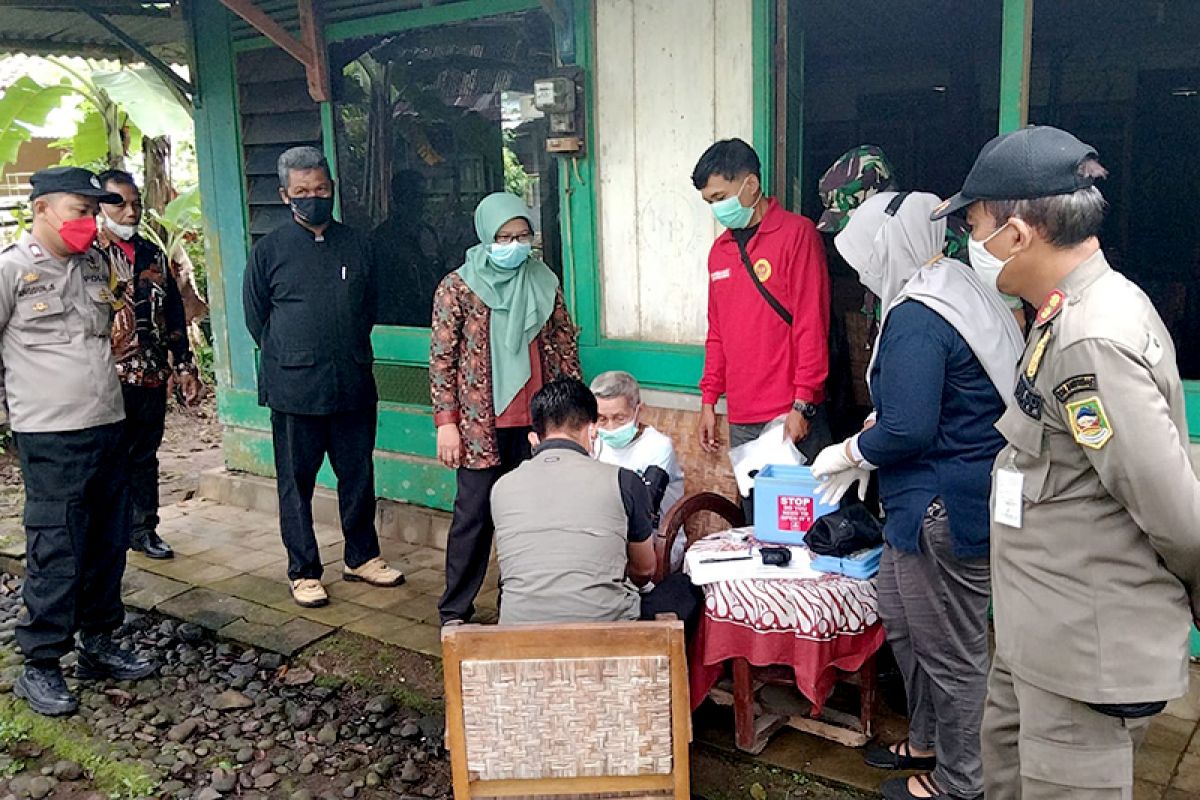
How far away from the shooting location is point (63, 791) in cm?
332

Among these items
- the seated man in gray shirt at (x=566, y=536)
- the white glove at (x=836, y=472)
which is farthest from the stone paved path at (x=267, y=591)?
the white glove at (x=836, y=472)

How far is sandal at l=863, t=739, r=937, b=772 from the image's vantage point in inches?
122

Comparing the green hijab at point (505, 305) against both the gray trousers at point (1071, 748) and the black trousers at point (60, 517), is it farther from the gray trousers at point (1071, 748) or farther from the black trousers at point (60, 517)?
the gray trousers at point (1071, 748)

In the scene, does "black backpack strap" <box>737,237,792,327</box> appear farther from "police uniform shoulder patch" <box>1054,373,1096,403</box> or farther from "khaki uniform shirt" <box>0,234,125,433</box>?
"khaki uniform shirt" <box>0,234,125,433</box>

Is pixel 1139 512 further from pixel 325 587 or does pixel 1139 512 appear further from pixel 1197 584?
pixel 325 587

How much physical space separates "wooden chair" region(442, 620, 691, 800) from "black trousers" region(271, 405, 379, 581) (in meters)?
2.29

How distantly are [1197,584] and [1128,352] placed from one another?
1.46 feet

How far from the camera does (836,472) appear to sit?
298 centimetres

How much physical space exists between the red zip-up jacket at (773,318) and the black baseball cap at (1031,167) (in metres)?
1.63

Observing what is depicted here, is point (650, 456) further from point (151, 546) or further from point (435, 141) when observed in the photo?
point (151, 546)

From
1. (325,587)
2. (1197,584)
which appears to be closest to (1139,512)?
(1197,584)

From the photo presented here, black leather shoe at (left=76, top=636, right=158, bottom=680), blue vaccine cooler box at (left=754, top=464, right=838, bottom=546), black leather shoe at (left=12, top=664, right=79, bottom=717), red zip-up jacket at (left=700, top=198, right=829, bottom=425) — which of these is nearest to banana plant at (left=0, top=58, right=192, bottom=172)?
black leather shoe at (left=76, top=636, right=158, bottom=680)

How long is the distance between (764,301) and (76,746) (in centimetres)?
285

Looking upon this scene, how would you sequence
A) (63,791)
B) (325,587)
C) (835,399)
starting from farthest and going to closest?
(325,587) < (835,399) < (63,791)
